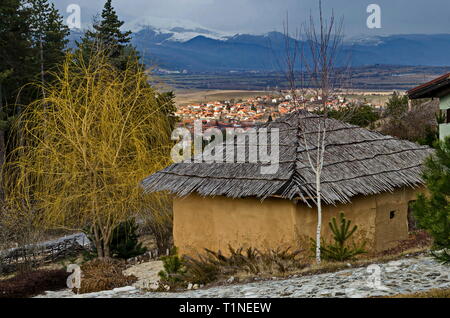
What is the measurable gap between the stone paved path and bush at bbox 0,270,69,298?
3183 mm

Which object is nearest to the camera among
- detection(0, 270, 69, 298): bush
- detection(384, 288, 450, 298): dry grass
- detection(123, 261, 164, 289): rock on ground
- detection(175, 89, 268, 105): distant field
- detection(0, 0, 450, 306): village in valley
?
detection(384, 288, 450, 298): dry grass

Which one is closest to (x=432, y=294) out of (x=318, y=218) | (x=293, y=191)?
(x=318, y=218)

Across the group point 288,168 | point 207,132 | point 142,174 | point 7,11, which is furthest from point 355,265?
point 7,11

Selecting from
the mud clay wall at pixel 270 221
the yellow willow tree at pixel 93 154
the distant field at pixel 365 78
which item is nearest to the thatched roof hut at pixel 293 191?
the mud clay wall at pixel 270 221

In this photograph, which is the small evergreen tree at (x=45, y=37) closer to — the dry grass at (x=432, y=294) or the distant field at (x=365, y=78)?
the distant field at (x=365, y=78)

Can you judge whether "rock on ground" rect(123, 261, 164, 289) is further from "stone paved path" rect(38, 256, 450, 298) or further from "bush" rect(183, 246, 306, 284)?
"stone paved path" rect(38, 256, 450, 298)

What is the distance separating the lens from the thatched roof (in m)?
13.3

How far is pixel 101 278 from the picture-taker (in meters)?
13.3

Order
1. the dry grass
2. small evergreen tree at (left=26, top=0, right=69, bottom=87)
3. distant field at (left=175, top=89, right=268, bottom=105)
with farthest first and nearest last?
1. distant field at (left=175, top=89, right=268, bottom=105)
2. small evergreen tree at (left=26, top=0, right=69, bottom=87)
3. the dry grass

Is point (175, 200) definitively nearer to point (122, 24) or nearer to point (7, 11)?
point (7, 11)

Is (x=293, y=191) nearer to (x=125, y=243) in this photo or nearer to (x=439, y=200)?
(x=439, y=200)

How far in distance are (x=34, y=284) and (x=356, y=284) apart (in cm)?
805

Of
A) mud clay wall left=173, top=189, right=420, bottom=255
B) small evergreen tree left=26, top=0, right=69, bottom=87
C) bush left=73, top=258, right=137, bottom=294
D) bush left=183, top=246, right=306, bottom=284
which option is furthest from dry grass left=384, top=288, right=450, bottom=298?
small evergreen tree left=26, top=0, right=69, bottom=87
